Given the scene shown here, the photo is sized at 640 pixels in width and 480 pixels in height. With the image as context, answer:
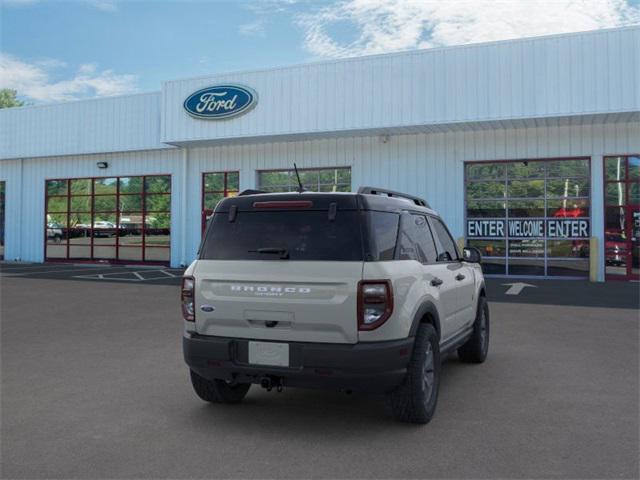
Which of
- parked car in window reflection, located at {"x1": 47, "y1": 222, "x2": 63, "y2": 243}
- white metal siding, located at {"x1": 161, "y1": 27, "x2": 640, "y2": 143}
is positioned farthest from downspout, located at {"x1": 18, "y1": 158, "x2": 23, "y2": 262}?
white metal siding, located at {"x1": 161, "y1": 27, "x2": 640, "y2": 143}

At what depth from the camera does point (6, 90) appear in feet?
241

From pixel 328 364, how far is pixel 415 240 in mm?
1490

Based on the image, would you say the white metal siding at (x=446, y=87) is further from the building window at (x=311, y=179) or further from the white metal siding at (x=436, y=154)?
the building window at (x=311, y=179)

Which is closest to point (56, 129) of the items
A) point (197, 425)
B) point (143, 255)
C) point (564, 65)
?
point (143, 255)

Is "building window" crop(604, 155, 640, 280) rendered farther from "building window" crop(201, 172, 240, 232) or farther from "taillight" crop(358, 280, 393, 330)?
"taillight" crop(358, 280, 393, 330)

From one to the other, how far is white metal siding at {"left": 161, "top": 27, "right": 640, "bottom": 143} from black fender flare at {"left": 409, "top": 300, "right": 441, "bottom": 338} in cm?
1259

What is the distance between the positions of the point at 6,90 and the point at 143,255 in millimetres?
62809

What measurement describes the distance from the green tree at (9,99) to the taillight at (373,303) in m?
78.8

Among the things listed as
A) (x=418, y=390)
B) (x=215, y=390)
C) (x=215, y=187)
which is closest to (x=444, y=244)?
(x=418, y=390)

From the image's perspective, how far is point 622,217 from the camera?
1675 cm

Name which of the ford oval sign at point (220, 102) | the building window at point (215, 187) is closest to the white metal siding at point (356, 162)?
the building window at point (215, 187)

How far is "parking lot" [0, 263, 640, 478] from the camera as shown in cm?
377

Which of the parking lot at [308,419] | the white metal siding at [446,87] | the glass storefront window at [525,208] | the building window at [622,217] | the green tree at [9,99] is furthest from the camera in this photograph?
the green tree at [9,99]

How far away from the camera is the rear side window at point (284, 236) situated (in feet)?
14.0
